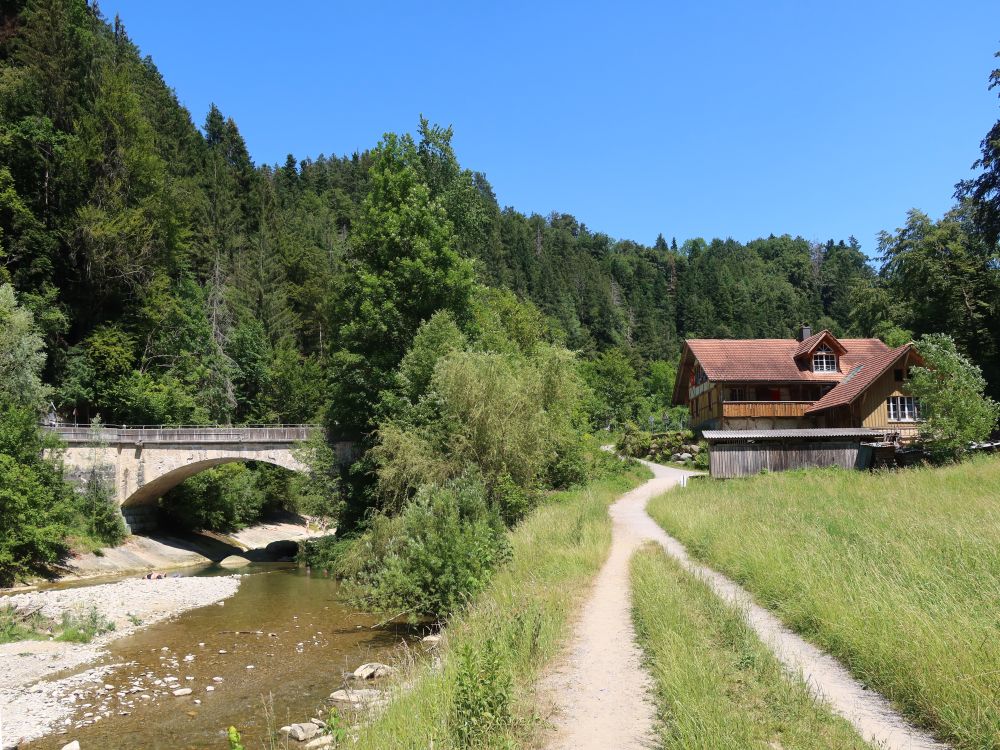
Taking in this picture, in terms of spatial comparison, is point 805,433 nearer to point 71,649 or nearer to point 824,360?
point 824,360

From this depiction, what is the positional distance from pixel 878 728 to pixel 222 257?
62881 mm

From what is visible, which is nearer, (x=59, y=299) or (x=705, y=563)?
(x=705, y=563)

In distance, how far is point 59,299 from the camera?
40.4 metres

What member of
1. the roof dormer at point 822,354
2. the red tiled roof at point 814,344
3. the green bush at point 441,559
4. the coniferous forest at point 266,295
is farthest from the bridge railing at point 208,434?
the roof dormer at point 822,354

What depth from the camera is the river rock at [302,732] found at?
1011 cm

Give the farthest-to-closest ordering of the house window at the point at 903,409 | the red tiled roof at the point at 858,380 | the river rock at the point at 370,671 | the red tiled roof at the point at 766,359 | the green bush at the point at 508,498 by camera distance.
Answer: the red tiled roof at the point at 766,359 < the house window at the point at 903,409 < the red tiled roof at the point at 858,380 < the green bush at the point at 508,498 < the river rock at the point at 370,671

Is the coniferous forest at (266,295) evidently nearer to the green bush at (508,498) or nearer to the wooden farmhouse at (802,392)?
the green bush at (508,498)

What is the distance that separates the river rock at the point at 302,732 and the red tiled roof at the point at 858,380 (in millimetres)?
37165

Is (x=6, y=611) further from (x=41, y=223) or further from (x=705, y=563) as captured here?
(x=41, y=223)

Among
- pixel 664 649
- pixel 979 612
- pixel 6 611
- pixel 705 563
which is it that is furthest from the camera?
pixel 6 611

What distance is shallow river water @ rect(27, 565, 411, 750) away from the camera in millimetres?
10836

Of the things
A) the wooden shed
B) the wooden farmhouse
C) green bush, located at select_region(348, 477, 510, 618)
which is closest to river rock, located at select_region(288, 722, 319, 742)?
green bush, located at select_region(348, 477, 510, 618)

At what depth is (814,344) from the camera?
149 feet

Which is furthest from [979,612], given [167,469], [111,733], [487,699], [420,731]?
[167,469]
